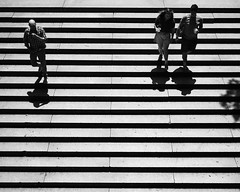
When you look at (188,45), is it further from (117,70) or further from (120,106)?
(120,106)

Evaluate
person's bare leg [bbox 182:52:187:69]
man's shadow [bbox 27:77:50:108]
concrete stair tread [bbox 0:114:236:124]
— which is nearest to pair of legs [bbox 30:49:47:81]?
man's shadow [bbox 27:77:50:108]

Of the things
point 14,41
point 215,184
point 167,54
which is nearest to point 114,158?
point 215,184

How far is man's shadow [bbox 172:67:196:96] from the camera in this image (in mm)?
7539

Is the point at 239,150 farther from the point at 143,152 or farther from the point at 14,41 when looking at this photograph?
the point at 14,41

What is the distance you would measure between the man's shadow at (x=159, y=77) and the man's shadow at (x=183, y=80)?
20 centimetres

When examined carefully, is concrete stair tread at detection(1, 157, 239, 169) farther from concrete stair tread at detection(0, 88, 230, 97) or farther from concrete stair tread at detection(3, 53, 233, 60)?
concrete stair tread at detection(3, 53, 233, 60)

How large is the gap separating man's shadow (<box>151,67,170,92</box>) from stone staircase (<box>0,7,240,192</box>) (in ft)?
0.08

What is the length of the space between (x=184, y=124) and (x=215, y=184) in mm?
1431

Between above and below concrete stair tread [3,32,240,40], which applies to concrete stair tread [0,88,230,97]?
below

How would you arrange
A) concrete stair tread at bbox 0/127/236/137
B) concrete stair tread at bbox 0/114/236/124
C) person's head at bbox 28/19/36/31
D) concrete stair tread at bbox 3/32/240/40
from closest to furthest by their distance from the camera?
1. person's head at bbox 28/19/36/31
2. concrete stair tread at bbox 0/127/236/137
3. concrete stair tread at bbox 0/114/236/124
4. concrete stair tread at bbox 3/32/240/40

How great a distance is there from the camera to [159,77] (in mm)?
7695

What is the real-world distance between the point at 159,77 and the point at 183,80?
0.59 metres

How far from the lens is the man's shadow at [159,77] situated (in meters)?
7.57

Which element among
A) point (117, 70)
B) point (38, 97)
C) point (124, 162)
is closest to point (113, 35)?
point (117, 70)
